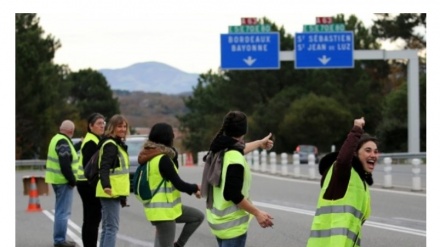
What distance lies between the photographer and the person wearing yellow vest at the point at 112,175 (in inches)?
406

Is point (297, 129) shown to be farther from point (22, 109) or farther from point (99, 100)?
point (99, 100)

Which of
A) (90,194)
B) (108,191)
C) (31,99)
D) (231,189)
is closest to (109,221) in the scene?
(108,191)

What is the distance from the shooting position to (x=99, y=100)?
4624 inches

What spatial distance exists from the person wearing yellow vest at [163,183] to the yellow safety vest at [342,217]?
2417 millimetres

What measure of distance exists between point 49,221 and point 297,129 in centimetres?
5285

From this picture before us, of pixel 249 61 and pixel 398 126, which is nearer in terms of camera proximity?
pixel 249 61

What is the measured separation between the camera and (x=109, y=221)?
10.4m

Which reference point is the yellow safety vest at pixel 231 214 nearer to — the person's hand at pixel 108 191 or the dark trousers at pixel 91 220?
the person's hand at pixel 108 191

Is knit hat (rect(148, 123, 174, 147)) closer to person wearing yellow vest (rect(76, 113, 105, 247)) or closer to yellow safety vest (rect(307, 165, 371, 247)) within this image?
yellow safety vest (rect(307, 165, 371, 247))

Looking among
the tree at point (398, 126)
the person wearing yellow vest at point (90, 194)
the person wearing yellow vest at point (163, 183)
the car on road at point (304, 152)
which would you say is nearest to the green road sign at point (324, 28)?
the car on road at point (304, 152)

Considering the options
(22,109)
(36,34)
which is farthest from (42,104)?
(36,34)

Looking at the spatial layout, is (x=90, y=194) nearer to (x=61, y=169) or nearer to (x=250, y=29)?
(x=61, y=169)

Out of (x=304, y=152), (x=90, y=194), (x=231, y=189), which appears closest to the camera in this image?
(x=231, y=189)

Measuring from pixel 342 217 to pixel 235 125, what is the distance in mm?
1320
